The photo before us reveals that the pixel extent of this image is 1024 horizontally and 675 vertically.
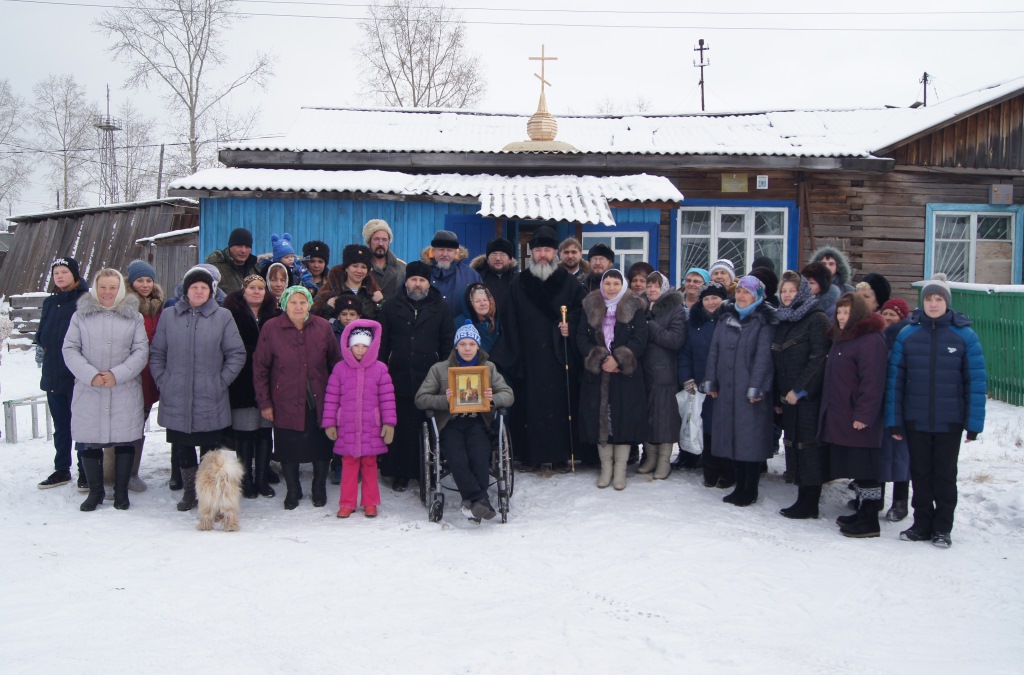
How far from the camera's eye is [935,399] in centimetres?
457

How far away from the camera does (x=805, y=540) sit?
15.6 feet

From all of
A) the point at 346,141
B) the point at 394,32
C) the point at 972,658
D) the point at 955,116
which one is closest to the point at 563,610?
the point at 972,658

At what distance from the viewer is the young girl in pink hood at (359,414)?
500 centimetres

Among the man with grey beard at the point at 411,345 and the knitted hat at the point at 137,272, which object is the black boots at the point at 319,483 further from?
the knitted hat at the point at 137,272

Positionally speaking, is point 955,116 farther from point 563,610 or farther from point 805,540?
point 563,610

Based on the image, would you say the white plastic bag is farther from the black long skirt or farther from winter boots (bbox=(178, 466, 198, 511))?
Result: winter boots (bbox=(178, 466, 198, 511))

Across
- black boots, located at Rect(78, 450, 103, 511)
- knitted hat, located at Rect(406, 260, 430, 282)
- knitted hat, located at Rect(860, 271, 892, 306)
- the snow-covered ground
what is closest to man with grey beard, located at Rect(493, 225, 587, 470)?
the snow-covered ground

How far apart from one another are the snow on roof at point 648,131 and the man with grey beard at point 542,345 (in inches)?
187

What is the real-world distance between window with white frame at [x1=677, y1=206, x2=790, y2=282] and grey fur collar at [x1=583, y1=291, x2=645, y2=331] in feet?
19.5

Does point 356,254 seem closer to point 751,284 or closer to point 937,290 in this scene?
point 751,284

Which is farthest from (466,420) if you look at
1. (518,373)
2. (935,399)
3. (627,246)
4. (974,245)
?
(974,245)

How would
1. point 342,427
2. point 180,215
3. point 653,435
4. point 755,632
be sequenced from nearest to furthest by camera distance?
point 755,632 < point 342,427 < point 653,435 < point 180,215

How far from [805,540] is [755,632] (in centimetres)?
147

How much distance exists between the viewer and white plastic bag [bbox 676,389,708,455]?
5766 millimetres
